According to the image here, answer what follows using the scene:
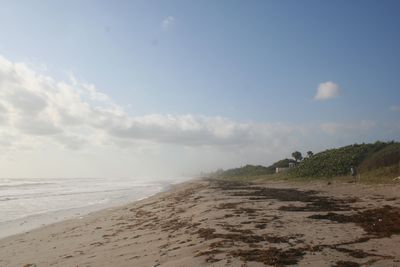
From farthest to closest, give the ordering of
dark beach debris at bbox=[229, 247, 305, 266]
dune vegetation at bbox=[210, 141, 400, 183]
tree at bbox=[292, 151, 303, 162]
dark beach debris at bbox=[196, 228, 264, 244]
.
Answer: tree at bbox=[292, 151, 303, 162] < dune vegetation at bbox=[210, 141, 400, 183] < dark beach debris at bbox=[196, 228, 264, 244] < dark beach debris at bbox=[229, 247, 305, 266]

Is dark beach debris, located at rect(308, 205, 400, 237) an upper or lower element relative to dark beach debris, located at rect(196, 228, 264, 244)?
upper

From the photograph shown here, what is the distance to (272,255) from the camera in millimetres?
8617

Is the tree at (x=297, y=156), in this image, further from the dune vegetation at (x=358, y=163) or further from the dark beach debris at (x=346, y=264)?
the dark beach debris at (x=346, y=264)

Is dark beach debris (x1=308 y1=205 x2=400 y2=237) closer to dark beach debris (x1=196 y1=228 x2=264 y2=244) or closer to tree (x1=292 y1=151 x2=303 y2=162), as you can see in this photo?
dark beach debris (x1=196 y1=228 x2=264 y2=244)

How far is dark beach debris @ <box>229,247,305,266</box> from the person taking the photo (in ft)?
26.6

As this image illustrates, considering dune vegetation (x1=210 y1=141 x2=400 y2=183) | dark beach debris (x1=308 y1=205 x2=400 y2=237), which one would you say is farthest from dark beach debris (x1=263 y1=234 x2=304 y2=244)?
dune vegetation (x1=210 y1=141 x2=400 y2=183)

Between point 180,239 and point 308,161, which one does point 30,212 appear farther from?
point 308,161

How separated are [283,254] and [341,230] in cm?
317

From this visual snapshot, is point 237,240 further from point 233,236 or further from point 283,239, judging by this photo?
point 283,239

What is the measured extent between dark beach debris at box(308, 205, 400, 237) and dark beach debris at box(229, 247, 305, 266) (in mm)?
2811

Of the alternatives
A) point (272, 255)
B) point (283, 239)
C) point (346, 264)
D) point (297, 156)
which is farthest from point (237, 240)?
point (297, 156)

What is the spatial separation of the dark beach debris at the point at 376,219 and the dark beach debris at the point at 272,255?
281 centimetres

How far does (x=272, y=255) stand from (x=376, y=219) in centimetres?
563

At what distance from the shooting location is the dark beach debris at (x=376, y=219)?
10521 millimetres
